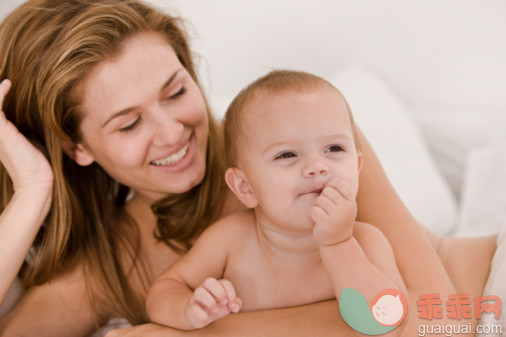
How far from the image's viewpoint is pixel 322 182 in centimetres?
102

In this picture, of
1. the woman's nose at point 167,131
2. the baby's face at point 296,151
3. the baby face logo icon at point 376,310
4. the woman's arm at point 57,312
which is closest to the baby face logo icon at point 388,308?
the baby face logo icon at point 376,310

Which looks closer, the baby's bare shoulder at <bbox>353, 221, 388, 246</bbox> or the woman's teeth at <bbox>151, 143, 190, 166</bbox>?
the baby's bare shoulder at <bbox>353, 221, 388, 246</bbox>

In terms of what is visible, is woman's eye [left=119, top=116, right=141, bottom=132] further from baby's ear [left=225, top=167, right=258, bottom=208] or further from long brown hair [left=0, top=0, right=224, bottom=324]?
baby's ear [left=225, top=167, right=258, bottom=208]

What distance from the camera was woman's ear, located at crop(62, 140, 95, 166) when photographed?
1424mm

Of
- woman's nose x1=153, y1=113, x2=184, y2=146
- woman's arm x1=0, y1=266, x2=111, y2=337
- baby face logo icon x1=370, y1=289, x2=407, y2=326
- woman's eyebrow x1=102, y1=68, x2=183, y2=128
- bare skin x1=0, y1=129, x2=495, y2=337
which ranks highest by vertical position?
woman's eyebrow x1=102, y1=68, x2=183, y2=128

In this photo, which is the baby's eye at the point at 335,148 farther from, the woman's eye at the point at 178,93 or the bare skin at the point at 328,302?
the woman's eye at the point at 178,93

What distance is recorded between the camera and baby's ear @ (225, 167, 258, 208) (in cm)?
118

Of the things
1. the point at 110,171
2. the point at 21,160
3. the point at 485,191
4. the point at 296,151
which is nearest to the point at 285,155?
the point at 296,151

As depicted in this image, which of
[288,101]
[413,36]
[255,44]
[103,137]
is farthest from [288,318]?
[413,36]

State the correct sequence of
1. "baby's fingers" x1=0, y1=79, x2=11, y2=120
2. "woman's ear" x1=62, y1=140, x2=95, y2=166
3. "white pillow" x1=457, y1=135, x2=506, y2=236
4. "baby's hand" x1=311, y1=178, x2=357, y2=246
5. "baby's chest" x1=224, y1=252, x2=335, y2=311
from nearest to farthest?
"baby's hand" x1=311, y1=178, x2=357, y2=246
"baby's chest" x1=224, y1=252, x2=335, y2=311
"baby's fingers" x1=0, y1=79, x2=11, y2=120
"woman's ear" x1=62, y1=140, x2=95, y2=166
"white pillow" x1=457, y1=135, x2=506, y2=236

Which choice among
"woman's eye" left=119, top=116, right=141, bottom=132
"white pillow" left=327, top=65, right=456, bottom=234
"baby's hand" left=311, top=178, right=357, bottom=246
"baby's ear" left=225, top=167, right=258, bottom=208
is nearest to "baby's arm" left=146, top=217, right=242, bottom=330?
"baby's ear" left=225, top=167, right=258, bottom=208

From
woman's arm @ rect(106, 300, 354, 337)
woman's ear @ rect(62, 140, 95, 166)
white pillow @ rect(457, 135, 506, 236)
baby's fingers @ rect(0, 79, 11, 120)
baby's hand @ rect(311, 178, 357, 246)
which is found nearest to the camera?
baby's hand @ rect(311, 178, 357, 246)

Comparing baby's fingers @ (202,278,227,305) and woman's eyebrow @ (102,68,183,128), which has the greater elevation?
woman's eyebrow @ (102,68,183,128)

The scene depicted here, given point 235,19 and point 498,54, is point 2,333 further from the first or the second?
point 498,54
